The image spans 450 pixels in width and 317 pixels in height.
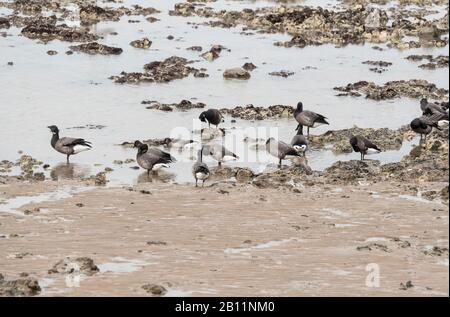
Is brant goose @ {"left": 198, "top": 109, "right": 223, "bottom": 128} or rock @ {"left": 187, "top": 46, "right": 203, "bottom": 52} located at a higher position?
rock @ {"left": 187, "top": 46, "right": 203, "bottom": 52}

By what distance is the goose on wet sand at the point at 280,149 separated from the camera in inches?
A: 882

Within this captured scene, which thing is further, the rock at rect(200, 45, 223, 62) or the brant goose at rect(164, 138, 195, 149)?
the rock at rect(200, 45, 223, 62)

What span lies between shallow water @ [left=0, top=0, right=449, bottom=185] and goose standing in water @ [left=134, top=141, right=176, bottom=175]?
11.1 inches

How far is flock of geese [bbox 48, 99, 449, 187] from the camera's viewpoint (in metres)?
21.8

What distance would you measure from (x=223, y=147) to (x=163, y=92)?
32.7ft

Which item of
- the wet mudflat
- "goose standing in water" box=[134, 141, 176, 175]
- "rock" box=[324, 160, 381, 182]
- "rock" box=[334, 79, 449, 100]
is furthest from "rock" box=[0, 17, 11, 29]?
"rock" box=[324, 160, 381, 182]

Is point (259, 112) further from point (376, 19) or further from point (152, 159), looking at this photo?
point (376, 19)

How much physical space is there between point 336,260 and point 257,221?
311 centimetres

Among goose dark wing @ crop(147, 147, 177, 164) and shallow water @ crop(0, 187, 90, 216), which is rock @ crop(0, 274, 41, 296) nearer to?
shallow water @ crop(0, 187, 90, 216)

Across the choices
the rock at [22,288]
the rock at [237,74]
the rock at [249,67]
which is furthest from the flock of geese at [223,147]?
the rock at [249,67]

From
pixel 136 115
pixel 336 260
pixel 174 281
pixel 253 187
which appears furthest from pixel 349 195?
pixel 136 115

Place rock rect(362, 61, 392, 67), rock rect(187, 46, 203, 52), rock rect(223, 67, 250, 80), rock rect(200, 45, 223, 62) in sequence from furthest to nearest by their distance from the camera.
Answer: rock rect(187, 46, 203, 52) < rock rect(200, 45, 223, 62) < rock rect(362, 61, 392, 67) < rock rect(223, 67, 250, 80)

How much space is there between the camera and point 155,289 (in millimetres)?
12984

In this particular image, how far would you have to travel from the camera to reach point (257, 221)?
17.5 metres
